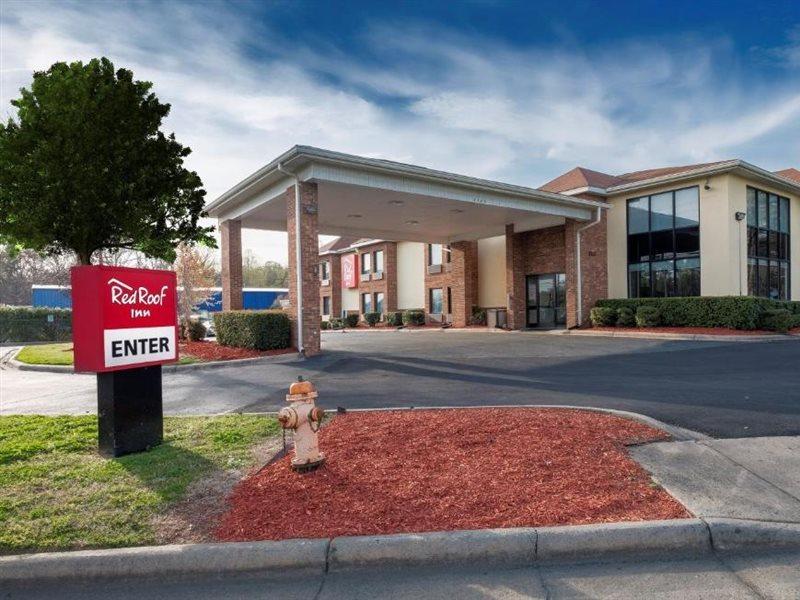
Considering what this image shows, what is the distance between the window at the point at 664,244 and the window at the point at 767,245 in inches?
86.3

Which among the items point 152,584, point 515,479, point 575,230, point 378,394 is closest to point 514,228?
point 575,230

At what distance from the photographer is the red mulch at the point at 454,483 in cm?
340

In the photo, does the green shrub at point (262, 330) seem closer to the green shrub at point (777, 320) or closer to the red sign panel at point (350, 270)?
the green shrub at point (777, 320)

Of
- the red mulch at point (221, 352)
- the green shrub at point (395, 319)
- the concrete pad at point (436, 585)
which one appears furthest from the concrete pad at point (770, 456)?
the green shrub at point (395, 319)

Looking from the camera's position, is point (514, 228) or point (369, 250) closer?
point (514, 228)

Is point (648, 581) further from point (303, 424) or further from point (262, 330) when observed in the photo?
point (262, 330)

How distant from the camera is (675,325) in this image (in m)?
18.9

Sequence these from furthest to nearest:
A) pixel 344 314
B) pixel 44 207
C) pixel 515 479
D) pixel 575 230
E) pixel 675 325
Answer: pixel 344 314 → pixel 575 230 → pixel 675 325 → pixel 44 207 → pixel 515 479

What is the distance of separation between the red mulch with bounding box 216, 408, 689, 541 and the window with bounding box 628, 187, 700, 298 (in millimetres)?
17085

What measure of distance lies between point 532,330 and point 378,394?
629 inches

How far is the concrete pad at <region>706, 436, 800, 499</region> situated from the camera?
4004mm

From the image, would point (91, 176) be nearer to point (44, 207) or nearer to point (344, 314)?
point (44, 207)

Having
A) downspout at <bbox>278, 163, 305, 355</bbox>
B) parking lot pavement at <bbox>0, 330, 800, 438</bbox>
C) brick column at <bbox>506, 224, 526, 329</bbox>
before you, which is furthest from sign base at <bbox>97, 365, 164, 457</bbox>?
brick column at <bbox>506, 224, 526, 329</bbox>

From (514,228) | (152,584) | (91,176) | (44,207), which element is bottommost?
(152,584)
